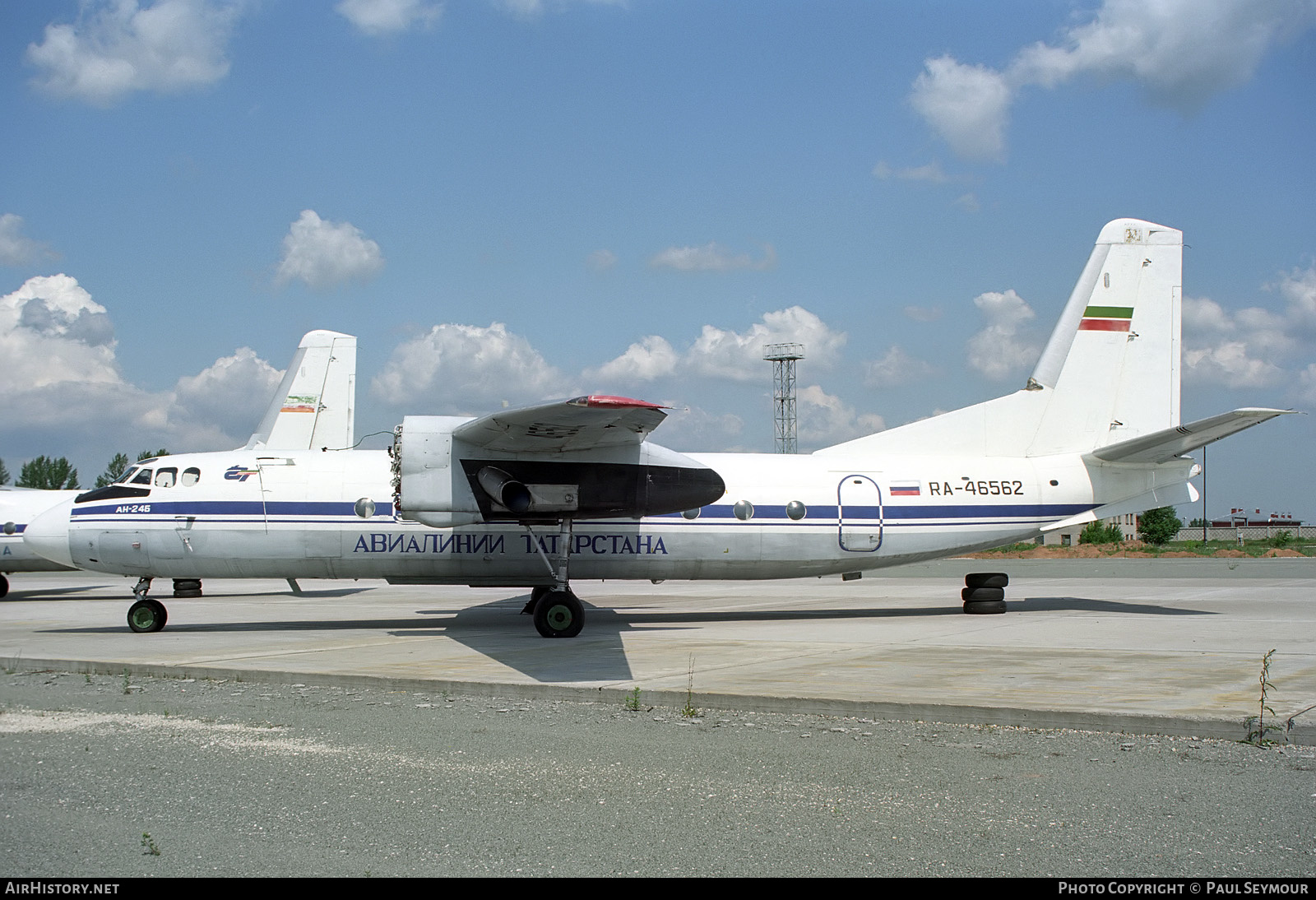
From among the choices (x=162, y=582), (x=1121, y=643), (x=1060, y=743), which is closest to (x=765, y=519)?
(x=1121, y=643)

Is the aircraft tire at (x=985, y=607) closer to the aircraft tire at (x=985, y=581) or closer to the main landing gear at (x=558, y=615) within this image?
the aircraft tire at (x=985, y=581)

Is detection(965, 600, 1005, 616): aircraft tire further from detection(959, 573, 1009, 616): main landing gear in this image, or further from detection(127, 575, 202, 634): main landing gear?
detection(127, 575, 202, 634): main landing gear

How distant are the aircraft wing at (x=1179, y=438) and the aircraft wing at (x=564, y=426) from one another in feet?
Answer: 27.1

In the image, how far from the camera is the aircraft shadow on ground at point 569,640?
1107cm

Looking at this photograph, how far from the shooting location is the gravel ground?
442 centimetres

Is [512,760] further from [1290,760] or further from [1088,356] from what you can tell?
[1088,356]

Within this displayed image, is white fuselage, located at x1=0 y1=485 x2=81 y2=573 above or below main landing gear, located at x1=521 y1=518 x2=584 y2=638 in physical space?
above

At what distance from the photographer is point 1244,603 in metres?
18.9

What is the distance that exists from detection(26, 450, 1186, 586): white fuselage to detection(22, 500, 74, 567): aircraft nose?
0.09ft

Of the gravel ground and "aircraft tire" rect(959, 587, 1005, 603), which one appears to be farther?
"aircraft tire" rect(959, 587, 1005, 603)

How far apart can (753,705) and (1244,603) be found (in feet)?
49.1

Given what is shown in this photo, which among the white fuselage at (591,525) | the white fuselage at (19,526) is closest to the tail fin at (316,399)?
the white fuselage at (19,526)

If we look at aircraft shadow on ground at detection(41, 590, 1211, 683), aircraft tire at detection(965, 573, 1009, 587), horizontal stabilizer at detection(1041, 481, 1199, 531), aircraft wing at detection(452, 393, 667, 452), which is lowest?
aircraft shadow on ground at detection(41, 590, 1211, 683)

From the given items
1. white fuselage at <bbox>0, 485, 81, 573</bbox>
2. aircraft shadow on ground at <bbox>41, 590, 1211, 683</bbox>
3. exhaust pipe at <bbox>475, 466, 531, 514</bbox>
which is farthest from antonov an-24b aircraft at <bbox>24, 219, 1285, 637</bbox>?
white fuselage at <bbox>0, 485, 81, 573</bbox>
